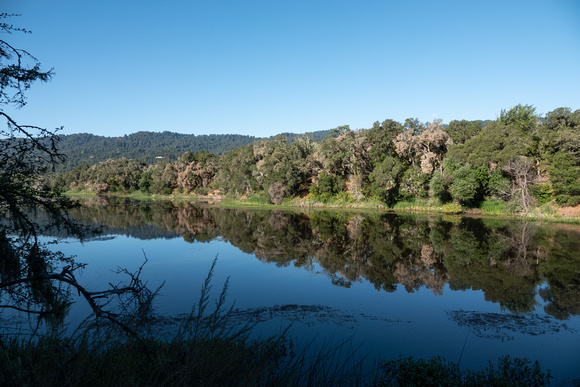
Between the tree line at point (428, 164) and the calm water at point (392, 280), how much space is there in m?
7.03

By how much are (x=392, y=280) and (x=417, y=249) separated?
7038 millimetres

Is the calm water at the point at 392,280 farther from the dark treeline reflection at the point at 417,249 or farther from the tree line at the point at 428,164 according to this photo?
the tree line at the point at 428,164

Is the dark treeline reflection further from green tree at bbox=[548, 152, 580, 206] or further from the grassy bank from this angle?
green tree at bbox=[548, 152, 580, 206]

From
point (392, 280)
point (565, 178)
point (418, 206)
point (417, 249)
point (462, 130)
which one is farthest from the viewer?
point (462, 130)

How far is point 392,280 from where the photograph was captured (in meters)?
16.2

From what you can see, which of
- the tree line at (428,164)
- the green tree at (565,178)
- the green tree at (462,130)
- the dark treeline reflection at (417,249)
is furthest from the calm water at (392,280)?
the green tree at (462,130)

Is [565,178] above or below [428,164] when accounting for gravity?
below

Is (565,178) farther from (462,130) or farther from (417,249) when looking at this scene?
(417,249)

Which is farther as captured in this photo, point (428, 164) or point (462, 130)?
point (462, 130)

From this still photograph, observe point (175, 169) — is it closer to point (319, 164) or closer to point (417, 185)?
point (319, 164)

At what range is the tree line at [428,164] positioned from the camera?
35.7m

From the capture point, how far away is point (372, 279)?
16.4 metres

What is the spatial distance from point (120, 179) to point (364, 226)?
75987 millimetres

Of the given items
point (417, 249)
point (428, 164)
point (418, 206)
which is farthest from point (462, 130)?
point (417, 249)
